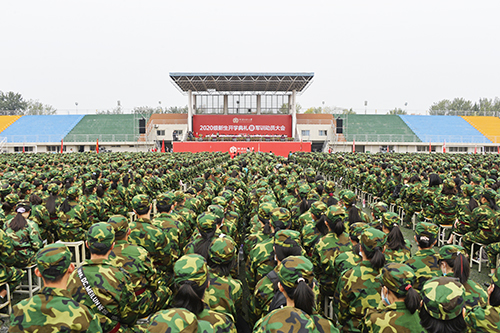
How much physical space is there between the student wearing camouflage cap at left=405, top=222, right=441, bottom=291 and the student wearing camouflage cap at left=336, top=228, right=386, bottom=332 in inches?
21.7

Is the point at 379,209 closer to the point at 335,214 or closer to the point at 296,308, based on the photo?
the point at 335,214

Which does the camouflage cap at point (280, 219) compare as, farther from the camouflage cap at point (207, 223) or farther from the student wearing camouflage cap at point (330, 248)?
the camouflage cap at point (207, 223)

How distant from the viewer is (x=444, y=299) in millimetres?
1893

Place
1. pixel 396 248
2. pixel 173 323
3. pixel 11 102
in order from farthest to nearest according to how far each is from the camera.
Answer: pixel 11 102
pixel 396 248
pixel 173 323

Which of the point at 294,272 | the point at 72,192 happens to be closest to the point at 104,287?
the point at 294,272

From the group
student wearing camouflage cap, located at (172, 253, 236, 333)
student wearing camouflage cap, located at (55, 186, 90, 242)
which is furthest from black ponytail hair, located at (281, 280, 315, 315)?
student wearing camouflage cap, located at (55, 186, 90, 242)

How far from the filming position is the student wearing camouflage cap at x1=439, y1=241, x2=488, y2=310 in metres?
2.67

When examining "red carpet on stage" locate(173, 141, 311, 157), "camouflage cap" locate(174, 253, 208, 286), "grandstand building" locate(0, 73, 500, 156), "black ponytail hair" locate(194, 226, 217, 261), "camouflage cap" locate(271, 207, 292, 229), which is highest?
"grandstand building" locate(0, 73, 500, 156)

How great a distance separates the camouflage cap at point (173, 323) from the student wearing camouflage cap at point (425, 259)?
2.55 metres

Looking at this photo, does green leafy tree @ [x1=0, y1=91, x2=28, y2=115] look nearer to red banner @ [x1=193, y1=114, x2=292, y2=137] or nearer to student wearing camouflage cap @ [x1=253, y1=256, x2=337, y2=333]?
red banner @ [x1=193, y1=114, x2=292, y2=137]

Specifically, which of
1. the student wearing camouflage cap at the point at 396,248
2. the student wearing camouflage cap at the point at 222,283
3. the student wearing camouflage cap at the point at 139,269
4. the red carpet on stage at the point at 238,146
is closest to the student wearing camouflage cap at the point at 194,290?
the student wearing camouflage cap at the point at 222,283

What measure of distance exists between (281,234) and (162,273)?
186cm

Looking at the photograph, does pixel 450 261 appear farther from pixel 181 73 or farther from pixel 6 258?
pixel 181 73

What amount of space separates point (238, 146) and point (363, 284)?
30.5 metres
